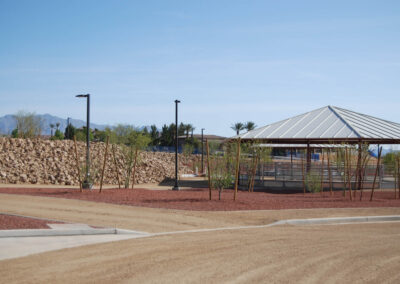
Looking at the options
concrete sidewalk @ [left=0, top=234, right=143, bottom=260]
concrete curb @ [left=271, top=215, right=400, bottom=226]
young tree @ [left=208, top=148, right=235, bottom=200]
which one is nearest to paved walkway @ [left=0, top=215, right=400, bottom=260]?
concrete sidewalk @ [left=0, top=234, right=143, bottom=260]

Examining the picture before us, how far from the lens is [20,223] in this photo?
41.0 feet

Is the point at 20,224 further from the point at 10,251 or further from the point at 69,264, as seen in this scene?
the point at 69,264

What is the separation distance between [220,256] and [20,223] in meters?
5.72

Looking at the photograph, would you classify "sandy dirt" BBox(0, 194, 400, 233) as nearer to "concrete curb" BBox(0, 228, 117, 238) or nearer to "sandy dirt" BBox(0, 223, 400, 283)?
"concrete curb" BBox(0, 228, 117, 238)

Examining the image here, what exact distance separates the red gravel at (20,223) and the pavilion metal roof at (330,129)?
2161cm

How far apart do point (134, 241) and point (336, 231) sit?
18.1ft

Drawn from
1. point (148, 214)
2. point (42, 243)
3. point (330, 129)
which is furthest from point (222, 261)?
point (330, 129)

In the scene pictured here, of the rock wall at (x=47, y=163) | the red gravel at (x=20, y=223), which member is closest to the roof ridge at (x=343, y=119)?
the rock wall at (x=47, y=163)

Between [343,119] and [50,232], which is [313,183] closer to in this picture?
[343,119]

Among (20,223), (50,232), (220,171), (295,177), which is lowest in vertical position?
(50,232)

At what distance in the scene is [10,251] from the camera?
9.69 m

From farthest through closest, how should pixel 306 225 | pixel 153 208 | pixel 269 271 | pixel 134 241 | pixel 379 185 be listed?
pixel 379 185, pixel 153 208, pixel 306 225, pixel 134 241, pixel 269 271

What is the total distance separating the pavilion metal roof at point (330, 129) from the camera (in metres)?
32.7

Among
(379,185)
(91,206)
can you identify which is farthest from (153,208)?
(379,185)
